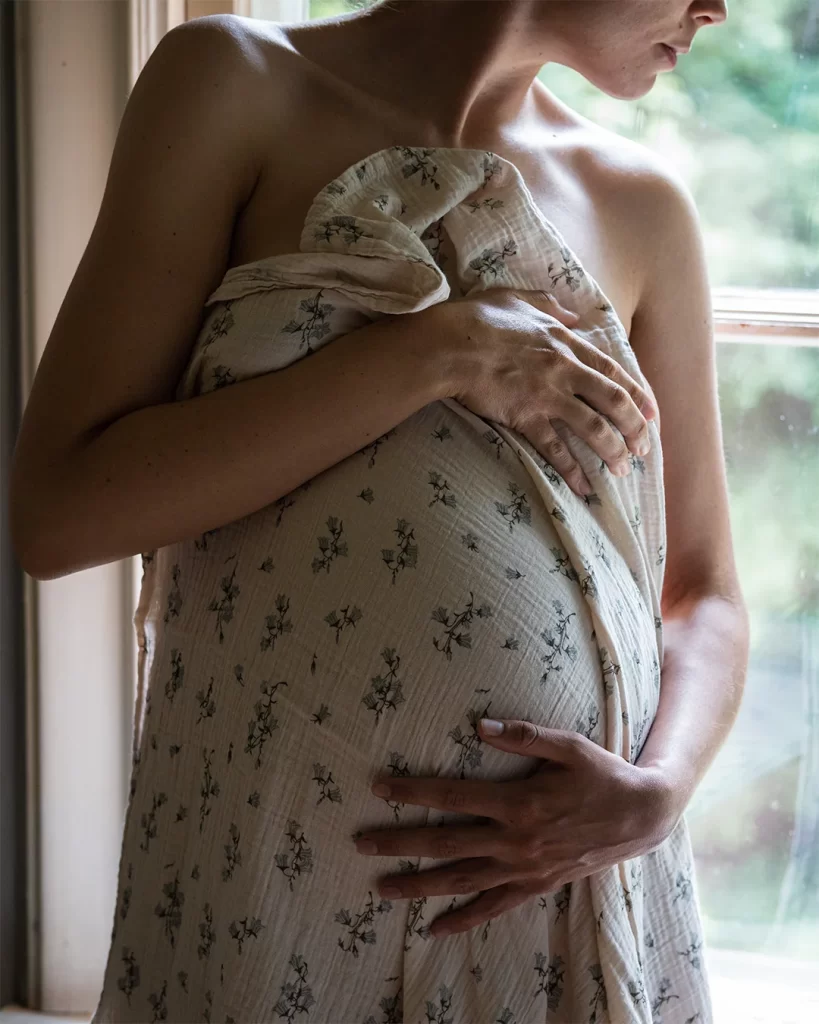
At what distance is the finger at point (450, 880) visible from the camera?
74cm

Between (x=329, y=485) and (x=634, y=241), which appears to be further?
(x=634, y=241)

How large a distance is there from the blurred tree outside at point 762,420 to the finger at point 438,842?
2.35 ft

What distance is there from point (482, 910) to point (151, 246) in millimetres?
586

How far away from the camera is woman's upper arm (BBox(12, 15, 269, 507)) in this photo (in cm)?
76

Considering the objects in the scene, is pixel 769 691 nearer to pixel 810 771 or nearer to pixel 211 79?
pixel 810 771

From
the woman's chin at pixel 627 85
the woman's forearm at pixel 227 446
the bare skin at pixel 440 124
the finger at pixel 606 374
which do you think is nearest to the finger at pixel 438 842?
the woman's forearm at pixel 227 446

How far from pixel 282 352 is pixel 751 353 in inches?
30.0

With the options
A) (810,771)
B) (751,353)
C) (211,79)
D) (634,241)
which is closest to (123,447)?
(211,79)

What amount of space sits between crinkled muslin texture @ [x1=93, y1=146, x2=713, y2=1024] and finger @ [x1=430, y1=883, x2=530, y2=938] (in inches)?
0.5

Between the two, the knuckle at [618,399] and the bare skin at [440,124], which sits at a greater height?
the bare skin at [440,124]

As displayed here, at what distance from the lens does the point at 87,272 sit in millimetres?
767

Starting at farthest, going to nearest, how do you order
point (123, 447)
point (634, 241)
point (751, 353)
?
point (751, 353), point (634, 241), point (123, 447)

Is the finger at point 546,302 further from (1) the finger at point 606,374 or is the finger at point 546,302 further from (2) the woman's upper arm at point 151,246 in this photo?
(2) the woman's upper arm at point 151,246

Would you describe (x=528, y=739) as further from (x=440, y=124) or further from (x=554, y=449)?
(x=440, y=124)
